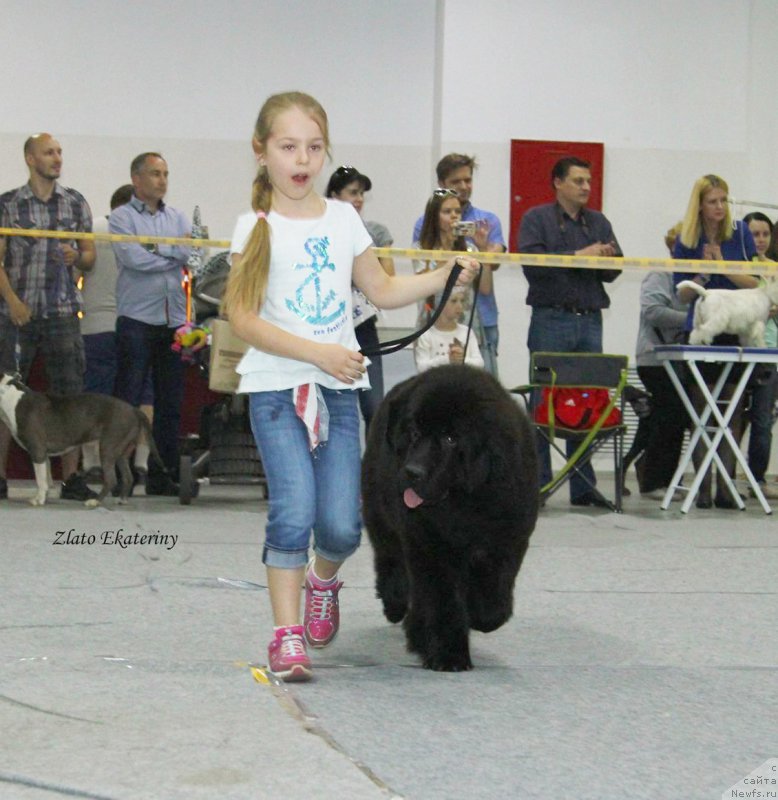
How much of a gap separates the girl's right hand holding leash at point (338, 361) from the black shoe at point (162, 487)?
15.4 feet

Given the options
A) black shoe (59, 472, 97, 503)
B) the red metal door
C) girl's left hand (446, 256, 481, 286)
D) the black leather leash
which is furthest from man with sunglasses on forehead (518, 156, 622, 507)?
girl's left hand (446, 256, 481, 286)

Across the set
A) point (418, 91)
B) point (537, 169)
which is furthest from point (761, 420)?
point (418, 91)

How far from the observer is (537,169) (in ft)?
32.0

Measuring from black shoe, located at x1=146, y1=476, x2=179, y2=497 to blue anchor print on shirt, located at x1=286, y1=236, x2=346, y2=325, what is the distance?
181 inches

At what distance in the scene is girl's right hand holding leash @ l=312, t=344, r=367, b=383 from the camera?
9.24 feet

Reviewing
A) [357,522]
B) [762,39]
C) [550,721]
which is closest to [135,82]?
[762,39]

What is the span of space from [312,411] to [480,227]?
Answer: 385cm

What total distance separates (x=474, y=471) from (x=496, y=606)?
365mm

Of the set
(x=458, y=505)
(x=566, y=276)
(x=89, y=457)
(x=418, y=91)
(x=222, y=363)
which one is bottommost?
(x=89, y=457)

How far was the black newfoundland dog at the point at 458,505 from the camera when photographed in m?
2.96

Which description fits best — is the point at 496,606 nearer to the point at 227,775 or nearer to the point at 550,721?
the point at 550,721

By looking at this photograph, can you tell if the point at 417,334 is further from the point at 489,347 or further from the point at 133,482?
the point at 133,482

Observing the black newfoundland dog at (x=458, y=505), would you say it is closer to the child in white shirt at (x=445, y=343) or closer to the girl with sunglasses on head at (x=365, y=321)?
the girl with sunglasses on head at (x=365, y=321)

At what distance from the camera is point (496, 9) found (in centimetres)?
966
